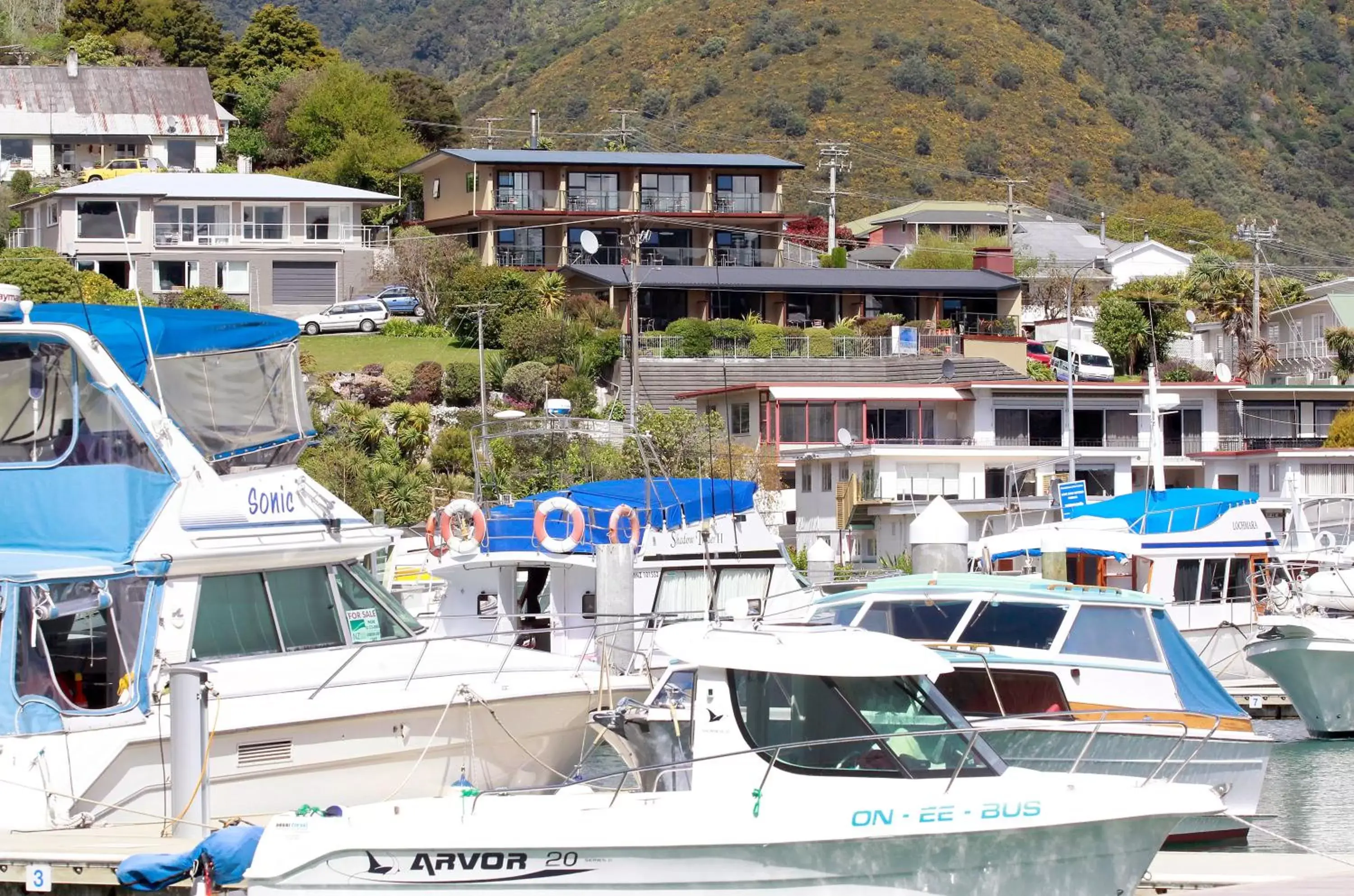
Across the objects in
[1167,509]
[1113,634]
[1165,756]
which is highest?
[1113,634]

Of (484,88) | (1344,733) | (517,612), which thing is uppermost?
(484,88)

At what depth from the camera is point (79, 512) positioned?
53.0 ft

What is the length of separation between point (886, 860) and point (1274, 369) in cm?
5710

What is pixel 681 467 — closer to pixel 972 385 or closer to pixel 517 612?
pixel 972 385

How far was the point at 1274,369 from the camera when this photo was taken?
215 ft

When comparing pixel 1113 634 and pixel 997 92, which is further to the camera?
pixel 997 92

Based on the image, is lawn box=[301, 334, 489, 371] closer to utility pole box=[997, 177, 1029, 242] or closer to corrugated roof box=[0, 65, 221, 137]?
corrugated roof box=[0, 65, 221, 137]

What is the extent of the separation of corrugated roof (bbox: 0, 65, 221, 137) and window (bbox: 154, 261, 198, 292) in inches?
577

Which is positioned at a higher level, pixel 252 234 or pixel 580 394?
pixel 252 234

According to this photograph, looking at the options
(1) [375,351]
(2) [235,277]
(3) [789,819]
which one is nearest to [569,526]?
(3) [789,819]

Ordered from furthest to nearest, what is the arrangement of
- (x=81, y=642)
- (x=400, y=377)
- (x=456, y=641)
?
(x=400, y=377) < (x=456, y=641) < (x=81, y=642)

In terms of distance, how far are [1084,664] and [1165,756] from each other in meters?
1.84

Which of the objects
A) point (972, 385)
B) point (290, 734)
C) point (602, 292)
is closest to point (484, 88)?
point (602, 292)

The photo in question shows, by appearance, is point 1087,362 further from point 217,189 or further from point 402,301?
point 217,189
